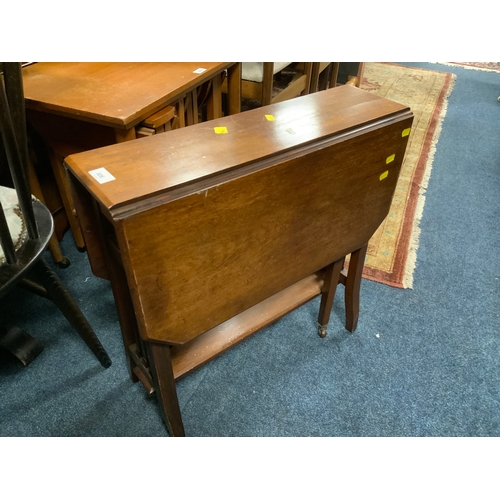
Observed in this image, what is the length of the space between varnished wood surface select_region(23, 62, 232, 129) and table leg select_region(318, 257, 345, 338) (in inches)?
27.7

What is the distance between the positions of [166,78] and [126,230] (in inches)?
32.3

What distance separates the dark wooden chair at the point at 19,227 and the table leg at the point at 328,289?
28.2 inches

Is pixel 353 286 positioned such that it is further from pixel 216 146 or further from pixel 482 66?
pixel 482 66

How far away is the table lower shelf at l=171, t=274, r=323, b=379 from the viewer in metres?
1.10

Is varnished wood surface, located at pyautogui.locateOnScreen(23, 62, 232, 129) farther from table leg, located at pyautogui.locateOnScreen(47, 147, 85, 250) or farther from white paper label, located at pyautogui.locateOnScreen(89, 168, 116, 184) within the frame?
white paper label, located at pyautogui.locateOnScreen(89, 168, 116, 184)

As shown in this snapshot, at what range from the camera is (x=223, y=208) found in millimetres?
767

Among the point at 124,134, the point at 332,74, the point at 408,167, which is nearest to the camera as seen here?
the point at 124,134

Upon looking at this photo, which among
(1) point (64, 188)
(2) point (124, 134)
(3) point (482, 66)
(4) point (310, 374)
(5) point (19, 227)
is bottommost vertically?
(4) point (310, 374)

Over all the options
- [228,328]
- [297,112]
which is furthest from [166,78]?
[228,328]

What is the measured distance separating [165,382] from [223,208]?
1.53ft

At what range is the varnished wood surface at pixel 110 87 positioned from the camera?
3.66 ft

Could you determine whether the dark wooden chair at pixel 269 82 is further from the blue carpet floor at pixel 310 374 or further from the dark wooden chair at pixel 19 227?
the dark wooden chair at pixel 19 227

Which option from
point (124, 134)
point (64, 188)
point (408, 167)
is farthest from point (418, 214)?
point (64, 188)

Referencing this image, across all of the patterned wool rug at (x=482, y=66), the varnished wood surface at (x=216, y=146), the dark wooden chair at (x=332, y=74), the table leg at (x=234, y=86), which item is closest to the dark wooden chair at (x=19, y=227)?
the varnished wood surface at (x=216, y=146)
